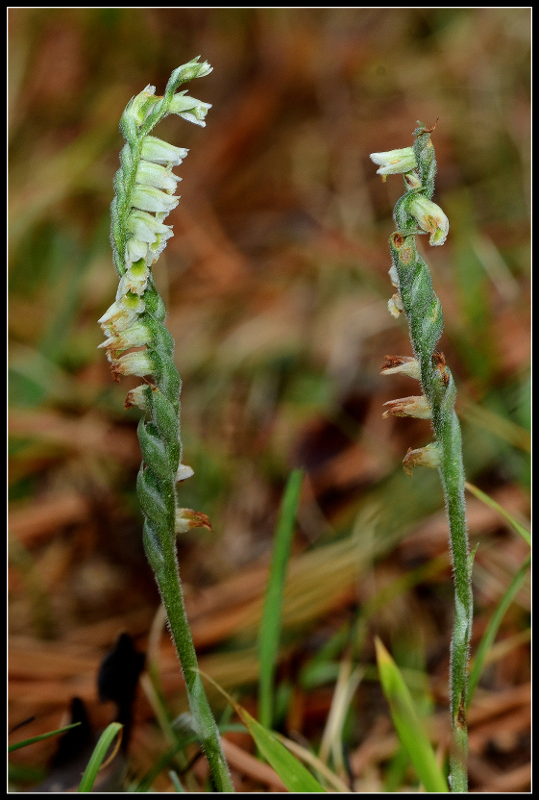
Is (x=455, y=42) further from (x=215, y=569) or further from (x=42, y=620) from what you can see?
(x=42, y=620)

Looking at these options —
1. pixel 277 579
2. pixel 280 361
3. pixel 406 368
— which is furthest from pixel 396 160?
pixel 280 361

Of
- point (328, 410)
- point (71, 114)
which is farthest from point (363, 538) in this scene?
point (71, 114)

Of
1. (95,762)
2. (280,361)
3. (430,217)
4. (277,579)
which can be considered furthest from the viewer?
(280,361)

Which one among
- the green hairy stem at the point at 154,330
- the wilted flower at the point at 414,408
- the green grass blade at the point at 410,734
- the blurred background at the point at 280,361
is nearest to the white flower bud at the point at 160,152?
the green hairy stem at the point at 154,330

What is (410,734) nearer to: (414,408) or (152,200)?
(414,408)

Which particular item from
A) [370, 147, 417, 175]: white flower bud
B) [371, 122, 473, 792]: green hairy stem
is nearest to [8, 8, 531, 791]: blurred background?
[371, 122, 473, 792]: green hairy stem

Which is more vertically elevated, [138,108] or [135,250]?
[138,108]
